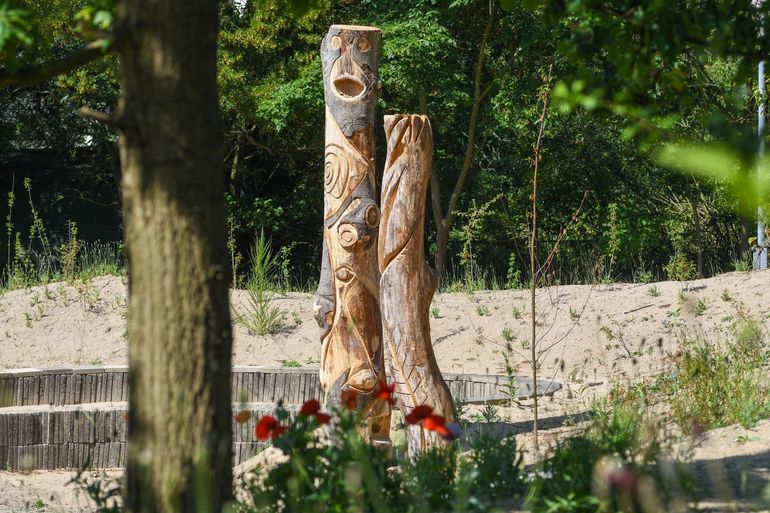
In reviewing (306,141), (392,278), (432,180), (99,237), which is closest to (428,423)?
(392,278)

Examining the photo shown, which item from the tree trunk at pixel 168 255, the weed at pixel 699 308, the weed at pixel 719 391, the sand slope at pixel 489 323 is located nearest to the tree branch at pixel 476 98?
the sand slope at pixel 489 323

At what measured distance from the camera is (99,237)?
2120 cm

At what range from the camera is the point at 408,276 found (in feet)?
21.7

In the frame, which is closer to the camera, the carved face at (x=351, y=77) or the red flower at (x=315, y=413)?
the red flower at (x=315, y=413)

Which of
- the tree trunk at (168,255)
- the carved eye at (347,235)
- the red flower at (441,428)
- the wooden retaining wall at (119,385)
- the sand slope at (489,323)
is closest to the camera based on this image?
the tree trunk at (168,255)

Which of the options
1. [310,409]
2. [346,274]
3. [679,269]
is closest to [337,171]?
[346,274]

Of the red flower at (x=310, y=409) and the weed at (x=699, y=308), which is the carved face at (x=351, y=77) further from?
the weed at (x=699, y=308)

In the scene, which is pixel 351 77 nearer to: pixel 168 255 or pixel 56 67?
pixel 56 67

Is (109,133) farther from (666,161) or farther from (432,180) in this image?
(666,161)

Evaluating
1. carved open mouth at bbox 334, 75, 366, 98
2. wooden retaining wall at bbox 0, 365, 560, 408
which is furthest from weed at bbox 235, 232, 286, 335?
carved open mouth at bbox 334, 75, 366, 98

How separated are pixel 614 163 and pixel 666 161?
19.9 meters

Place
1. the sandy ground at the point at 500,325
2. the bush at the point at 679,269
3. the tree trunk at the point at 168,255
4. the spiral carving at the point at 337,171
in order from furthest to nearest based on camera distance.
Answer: the bush at the point at 679,269 < the sandy ground at the point at 500,325 < the spiral carving at the point at 337,171 < the tree trunk at the point at 168,255

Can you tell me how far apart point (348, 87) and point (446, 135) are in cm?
1399

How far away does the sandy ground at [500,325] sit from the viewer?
10.4m
